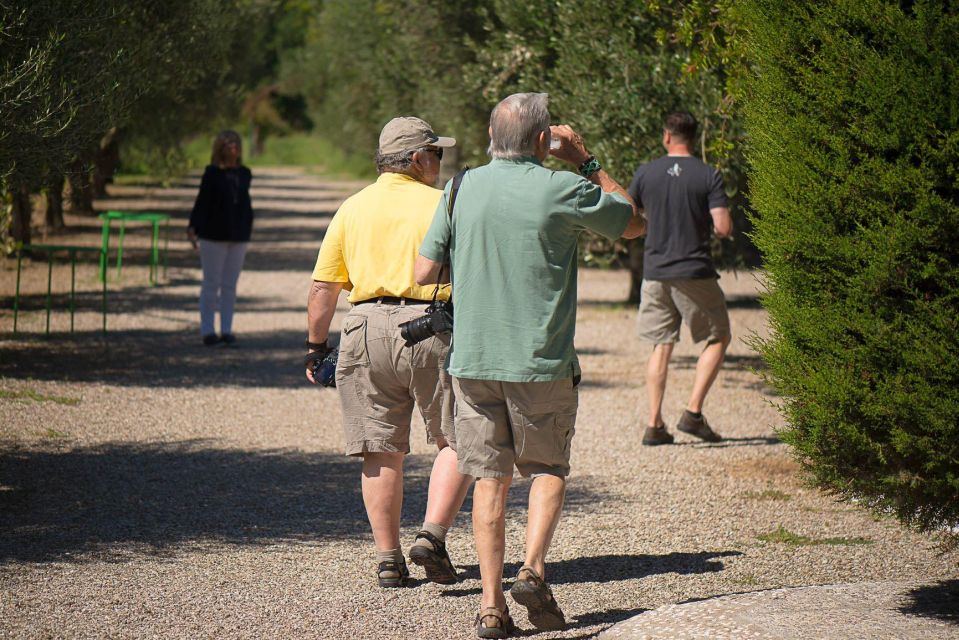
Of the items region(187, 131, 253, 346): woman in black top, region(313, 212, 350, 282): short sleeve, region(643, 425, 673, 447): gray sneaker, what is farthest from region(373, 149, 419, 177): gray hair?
region(187, 131, 253, 346): woman in black top

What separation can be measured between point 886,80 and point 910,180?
0.34 meters

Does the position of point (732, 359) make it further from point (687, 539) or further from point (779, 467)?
point (687, 539)

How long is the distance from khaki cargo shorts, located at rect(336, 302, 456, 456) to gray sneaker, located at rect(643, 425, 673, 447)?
→ 135 inches

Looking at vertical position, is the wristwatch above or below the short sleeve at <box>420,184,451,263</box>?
above

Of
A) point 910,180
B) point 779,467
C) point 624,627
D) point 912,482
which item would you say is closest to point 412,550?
point 624,627

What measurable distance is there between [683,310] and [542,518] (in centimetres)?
408

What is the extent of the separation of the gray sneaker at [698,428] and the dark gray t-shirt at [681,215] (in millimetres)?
983

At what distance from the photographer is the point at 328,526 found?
6273 mm

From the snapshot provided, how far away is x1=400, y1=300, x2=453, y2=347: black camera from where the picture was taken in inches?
189

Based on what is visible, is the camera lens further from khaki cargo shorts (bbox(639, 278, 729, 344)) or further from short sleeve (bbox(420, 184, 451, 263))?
khaki cargo shorts (bbox(639, 278, 729, 344))

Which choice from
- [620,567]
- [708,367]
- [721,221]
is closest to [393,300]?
[620,567]

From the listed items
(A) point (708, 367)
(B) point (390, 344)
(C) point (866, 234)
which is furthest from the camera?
(A) point (708, 367)

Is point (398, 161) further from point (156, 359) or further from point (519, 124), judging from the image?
point (156, 359)

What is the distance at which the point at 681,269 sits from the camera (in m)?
8.33
